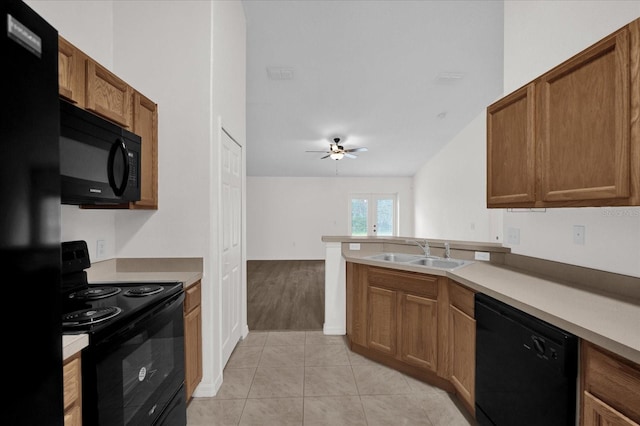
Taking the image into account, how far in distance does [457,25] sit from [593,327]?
3353 millimetres

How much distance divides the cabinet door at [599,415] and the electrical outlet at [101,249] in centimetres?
264

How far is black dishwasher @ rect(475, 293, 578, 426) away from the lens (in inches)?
45.9

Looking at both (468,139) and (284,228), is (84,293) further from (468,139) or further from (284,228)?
(284,228)

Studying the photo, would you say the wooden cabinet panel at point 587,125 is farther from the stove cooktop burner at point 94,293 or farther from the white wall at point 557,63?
the stove cooktop burner at point 94,293

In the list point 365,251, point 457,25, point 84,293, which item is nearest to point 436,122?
point 457,25

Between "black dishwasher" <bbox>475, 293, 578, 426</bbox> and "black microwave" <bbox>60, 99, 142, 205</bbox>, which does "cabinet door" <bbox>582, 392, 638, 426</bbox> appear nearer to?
"black dishwasher" <bbox>475, 293, 578, 426</bbox>

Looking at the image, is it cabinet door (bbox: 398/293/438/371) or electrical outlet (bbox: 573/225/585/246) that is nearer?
electrical outlet (bbox: 573/225/585/246)

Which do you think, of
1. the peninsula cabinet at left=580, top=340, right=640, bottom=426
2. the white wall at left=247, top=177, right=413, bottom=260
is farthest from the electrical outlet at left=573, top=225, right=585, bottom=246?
the white wall at left=247, top=177, right=413, bottom=260

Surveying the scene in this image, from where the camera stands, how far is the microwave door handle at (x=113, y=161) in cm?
152

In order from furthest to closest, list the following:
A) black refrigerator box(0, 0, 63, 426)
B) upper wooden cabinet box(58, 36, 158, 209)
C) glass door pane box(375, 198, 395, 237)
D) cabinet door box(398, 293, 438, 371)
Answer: glass door pane box(375, 198, 395, 237), cabinet door box(398, 293, 438, 371), upper wooden cabinet box(58, 36, 158, 209), black refrigerator box(0, 0, 63, 426)

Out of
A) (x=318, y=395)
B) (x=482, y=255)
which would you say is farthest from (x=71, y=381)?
(x=482, y=255)

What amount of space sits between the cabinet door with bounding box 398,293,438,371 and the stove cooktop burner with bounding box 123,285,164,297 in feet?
5.71

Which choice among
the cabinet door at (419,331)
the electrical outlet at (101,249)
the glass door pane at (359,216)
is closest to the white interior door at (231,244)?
the electrical outlet at (101,249)

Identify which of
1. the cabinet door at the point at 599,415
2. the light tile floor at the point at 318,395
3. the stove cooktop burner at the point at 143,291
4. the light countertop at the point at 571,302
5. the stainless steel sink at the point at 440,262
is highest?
the light countertop at the point at 571,302
